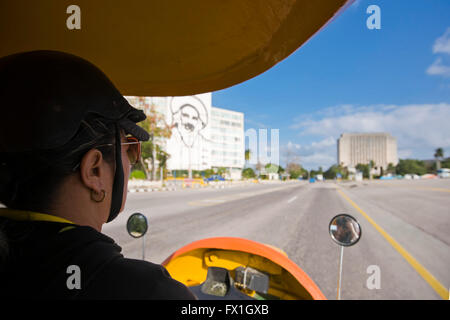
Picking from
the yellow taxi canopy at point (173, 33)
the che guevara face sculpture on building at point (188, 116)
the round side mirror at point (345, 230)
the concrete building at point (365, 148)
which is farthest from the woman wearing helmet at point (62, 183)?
the concrete building at point (365, 148)

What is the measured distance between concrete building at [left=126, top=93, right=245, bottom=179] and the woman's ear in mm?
1068

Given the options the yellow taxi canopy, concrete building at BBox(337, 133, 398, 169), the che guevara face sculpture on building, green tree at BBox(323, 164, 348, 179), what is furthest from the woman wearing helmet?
green tree at BBox(323, 164, 348, 179)

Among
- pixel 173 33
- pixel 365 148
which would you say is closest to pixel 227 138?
pixel 173 33

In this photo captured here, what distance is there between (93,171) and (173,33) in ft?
2.79

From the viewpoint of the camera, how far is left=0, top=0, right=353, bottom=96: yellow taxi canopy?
107 cm

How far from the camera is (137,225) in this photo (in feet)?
6.33

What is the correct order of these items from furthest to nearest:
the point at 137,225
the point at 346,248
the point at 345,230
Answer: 1. the point at 346,248
2. the point at 137,225
3. the point at 345,230

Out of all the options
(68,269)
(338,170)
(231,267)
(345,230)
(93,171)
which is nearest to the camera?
(68,269)

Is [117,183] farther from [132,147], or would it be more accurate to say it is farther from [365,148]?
[365,148]

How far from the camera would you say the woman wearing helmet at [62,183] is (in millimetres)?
591

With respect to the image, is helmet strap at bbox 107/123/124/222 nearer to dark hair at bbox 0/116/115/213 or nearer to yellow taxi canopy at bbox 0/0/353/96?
dark hair at bbox 0/116/115/213

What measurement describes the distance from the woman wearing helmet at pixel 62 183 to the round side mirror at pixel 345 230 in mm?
1113

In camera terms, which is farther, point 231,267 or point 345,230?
point 231,267
